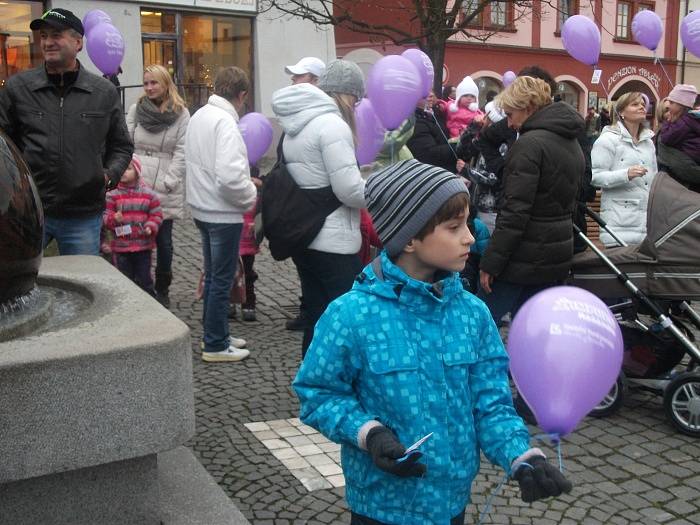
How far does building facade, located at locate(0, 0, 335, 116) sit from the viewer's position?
14.7 meters

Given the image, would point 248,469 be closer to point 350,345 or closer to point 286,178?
point 286,178

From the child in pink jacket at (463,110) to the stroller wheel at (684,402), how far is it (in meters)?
5.37

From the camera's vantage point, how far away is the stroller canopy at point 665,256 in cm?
494

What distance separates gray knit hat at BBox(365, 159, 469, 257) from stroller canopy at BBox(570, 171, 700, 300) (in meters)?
2.88

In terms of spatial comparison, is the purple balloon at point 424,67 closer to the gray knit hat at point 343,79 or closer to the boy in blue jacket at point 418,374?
the gray knit hat at point 343,79

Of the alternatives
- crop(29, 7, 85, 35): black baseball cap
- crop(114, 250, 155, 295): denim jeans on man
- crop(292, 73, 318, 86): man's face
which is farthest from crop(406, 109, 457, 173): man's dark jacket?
crop(29, 7, 85, 35): black baseball cap

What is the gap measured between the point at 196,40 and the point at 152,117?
10.5m

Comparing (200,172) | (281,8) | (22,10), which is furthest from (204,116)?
(281,8)

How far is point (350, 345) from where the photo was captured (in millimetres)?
2354

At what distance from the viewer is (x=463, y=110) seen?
1026 cm

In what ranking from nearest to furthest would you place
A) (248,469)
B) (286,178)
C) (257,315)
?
(248,469) → (286,178) → (257,315)

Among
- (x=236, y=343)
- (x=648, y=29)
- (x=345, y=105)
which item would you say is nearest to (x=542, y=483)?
(x=345, y=105)

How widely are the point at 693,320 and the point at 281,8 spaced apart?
13.4 meters

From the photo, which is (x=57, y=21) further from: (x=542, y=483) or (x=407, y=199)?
(x=542, y=483)
